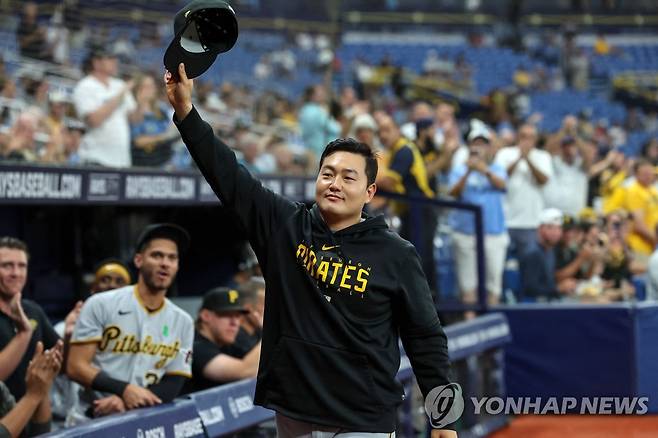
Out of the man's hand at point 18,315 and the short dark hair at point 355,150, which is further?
the man's hand at point 18,315

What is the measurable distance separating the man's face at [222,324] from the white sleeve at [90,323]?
96 cm

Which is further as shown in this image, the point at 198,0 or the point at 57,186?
the point at 57,186

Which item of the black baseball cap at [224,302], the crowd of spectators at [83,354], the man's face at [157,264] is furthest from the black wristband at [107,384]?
the black baseball cap at [224,302]

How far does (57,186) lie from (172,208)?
11.4ft

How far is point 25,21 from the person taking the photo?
32.0ft

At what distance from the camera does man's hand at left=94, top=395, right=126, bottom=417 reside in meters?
5.18

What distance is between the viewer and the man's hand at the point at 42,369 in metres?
4.55

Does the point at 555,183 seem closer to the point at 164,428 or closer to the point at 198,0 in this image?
the point at 164,428

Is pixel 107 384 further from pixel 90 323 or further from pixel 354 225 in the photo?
pixel 354 225

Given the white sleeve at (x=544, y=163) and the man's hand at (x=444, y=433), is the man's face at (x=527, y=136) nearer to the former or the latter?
the white sleeve at (x=544, y=163)

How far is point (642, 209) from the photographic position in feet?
41.2

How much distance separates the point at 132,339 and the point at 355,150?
2.19 meters

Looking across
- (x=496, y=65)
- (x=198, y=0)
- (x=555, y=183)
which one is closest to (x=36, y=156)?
(x=198, y=0)

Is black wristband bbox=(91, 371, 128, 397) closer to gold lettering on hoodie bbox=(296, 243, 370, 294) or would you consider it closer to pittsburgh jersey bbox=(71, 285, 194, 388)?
pittsburgh jersey bbox=(71, 285, 194, 388)
